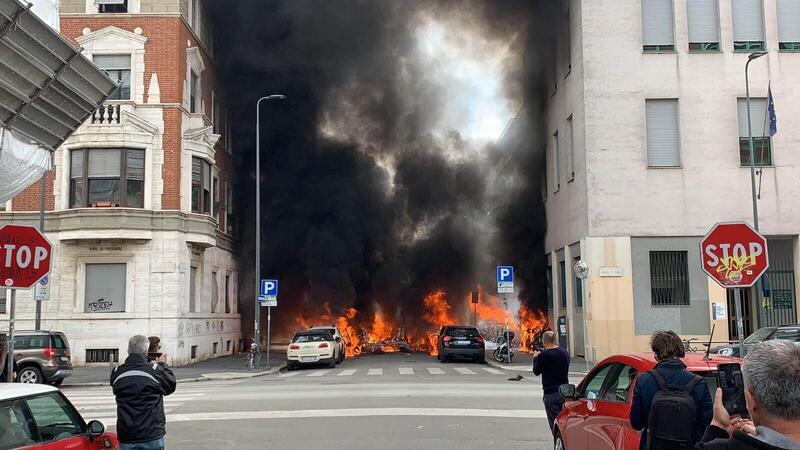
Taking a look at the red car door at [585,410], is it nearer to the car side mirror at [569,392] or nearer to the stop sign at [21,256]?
the car side mirror at [569,392]

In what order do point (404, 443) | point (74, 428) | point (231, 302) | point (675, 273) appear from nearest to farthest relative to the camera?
point (74, 428)
point (404, 443)
point (675, 273)
point (231, 302)

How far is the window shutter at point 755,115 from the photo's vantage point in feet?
82.9

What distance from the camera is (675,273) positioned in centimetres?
2494

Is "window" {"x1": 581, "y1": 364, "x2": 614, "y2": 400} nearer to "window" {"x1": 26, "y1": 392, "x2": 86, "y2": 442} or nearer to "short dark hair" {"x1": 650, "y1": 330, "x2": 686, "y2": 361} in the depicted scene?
"short dark hair" {"x1": 650, "y1": 330, "x2": 686, "y2": 361}

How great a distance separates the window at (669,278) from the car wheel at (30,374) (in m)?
19.2

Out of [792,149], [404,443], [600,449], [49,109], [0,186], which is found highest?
[792,149]

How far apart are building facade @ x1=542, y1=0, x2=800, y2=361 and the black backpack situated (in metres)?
20.4

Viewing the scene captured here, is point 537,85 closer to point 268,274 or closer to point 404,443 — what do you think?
point 268,274

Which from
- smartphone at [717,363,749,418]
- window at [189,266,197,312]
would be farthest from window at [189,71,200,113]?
smartphone at [717,363,749,418]

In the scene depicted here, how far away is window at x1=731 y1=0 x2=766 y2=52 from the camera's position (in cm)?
2561

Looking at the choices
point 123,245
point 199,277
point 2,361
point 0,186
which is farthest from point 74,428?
point 199,277

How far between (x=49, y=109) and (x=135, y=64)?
62.8 ft

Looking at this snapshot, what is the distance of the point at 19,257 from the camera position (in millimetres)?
7406

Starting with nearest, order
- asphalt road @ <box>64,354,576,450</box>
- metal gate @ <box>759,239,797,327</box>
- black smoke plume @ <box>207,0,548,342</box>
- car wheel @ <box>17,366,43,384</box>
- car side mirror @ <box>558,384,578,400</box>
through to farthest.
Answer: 1. car side mirror @ <box>558,384,578,400</box>
2. asphalt road @ <box>64,354,576,450</box>
3. car wheel @ <box>17,366,43,384</box>
4. metal gate @ <box>759,239,797,327</box>
5. black smoke plume @ <box>207,0,548,342</box>
